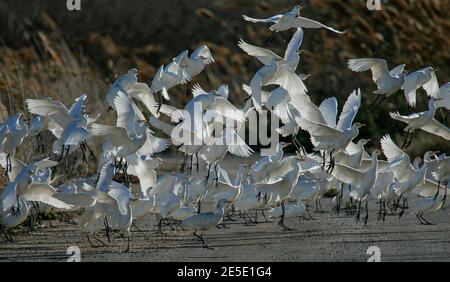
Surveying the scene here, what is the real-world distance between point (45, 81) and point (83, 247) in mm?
4517

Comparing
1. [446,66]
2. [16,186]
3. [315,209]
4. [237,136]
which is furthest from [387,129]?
[16,186]

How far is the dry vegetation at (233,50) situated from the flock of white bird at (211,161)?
151cm

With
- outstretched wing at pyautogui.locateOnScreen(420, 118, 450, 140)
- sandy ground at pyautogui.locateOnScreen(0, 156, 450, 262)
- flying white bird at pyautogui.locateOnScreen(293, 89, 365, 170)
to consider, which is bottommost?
sandy ground at pyautogui.locateOnScreen(0, 156, 450, 262)

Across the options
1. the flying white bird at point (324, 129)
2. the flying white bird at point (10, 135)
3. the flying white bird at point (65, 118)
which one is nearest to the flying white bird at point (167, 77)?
the flying white bird at point (65, 118)

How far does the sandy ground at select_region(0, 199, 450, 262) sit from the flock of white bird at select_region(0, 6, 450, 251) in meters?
0.16

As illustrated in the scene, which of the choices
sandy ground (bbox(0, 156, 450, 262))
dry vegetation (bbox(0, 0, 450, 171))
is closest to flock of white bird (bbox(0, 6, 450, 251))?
sandy ground (bbox(0, 156, 450, 262))

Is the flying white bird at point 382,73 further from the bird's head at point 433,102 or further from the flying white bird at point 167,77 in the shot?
the flying white bird at point 167,77

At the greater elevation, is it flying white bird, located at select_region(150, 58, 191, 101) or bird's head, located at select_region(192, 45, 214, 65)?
bird's head, located at select_region(192, 45, 214, 65)

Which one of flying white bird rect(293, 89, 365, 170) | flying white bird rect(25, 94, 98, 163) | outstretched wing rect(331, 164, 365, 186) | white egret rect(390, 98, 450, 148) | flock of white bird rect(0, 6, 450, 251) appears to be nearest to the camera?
flock of white bird rect(0, 6, 450, 251)

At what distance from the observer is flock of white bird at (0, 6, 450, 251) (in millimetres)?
9023

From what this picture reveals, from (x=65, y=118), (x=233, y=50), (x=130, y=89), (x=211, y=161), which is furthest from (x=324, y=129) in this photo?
(x=233, y=50)

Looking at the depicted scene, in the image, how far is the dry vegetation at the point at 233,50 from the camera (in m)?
13.4

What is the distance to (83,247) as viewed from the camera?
350 inches

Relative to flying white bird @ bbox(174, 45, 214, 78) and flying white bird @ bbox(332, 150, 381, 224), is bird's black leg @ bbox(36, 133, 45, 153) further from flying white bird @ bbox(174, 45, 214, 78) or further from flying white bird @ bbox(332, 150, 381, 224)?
flying white bird @ bbox(332, 150, 381, 224)
